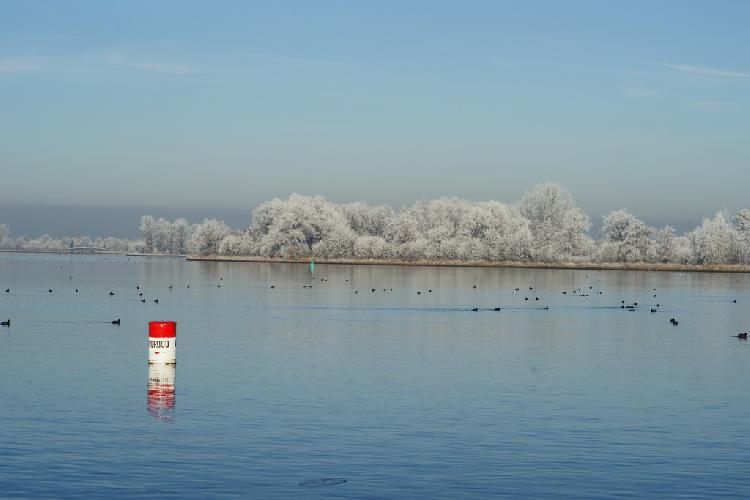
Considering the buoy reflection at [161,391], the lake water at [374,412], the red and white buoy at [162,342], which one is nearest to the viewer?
the lake water at [374,412]

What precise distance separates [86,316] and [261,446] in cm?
4999

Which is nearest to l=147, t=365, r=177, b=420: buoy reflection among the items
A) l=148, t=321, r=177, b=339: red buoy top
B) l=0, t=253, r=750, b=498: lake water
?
l=0, t=253, r=750, b=498: lake water

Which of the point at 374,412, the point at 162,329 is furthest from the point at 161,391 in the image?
the point at 374,412

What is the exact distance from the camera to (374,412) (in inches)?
1216

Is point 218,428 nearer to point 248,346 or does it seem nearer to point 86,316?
point 248,346

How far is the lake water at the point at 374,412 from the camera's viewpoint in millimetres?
22109

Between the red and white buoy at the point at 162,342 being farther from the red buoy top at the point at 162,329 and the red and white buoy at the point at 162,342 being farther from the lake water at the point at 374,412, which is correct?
the lake water at the point at 374,412

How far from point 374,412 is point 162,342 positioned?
10.9 meters

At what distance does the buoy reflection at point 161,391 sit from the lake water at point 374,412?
0.80ft

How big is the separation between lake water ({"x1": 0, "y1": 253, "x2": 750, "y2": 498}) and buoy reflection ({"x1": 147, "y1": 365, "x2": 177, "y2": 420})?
24 cm

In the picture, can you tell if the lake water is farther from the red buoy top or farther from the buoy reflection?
the red buoy top

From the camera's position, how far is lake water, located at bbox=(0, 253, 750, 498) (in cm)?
2211

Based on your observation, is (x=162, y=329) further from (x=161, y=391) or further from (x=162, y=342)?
(x=161, y=391)

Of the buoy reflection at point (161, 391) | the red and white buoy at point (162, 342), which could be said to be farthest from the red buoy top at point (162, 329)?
the buoy reflection at point (161, 391)
